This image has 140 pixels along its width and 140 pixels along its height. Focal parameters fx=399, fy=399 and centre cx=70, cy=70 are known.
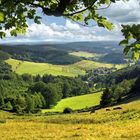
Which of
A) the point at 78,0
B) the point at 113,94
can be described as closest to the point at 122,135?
the point at 78,0

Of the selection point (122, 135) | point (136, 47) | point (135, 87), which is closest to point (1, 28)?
point (136, 47)

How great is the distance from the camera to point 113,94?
166625 millimetres

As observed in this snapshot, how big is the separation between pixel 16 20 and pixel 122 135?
2133 cm

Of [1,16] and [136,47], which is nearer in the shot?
[136,47]

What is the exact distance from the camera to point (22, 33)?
34.3 feet

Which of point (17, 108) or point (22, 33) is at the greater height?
point (22, 33)

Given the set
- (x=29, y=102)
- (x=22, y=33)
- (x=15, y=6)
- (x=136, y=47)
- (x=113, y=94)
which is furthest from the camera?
(x=29, y=102)

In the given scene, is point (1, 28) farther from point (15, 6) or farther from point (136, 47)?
point (136, 47)

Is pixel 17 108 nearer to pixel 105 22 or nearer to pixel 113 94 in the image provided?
pixel 113 94

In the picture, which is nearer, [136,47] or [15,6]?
[136,47]

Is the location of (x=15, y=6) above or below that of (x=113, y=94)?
above

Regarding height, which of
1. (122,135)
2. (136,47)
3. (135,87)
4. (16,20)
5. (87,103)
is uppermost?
(16,20)

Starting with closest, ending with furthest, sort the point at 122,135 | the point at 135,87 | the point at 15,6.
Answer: the point at 15,6 < the point at 122,135 < the point at 135,87

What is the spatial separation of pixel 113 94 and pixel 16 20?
159m
